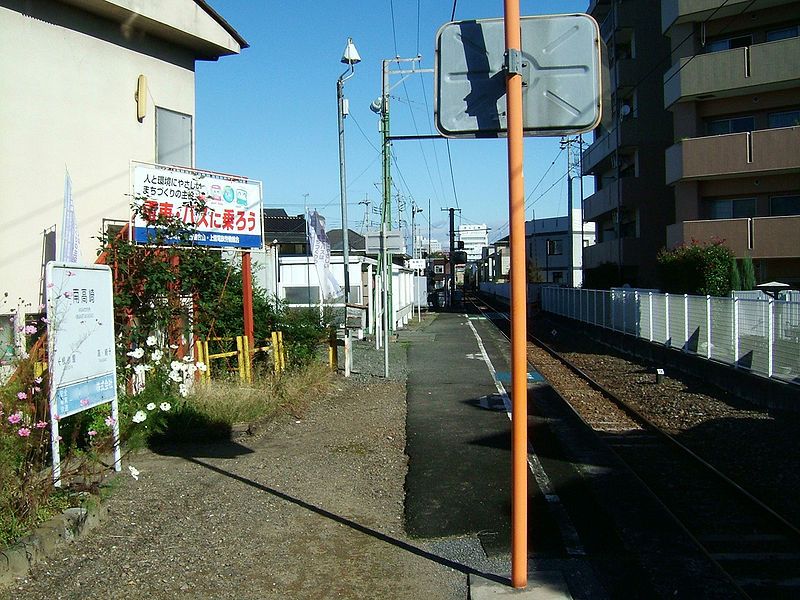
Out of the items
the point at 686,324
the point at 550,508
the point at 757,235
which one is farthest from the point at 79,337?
the point at 757,235

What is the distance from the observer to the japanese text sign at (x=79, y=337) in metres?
6.11

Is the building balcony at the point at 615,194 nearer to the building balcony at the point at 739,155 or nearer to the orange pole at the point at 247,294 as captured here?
the building balcony at the point at 739,155

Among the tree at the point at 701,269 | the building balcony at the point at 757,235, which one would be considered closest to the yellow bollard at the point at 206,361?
the tree at the point at 701,269

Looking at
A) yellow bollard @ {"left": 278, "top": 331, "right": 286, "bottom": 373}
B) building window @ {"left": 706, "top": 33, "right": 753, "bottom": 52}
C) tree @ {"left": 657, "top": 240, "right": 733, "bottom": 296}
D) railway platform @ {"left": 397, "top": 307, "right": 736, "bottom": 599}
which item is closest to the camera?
railway platform @ {"left": 397, "top": 307, "right": 736, "bottom": 599}

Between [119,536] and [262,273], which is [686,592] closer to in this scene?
[119,536]

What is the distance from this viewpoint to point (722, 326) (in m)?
15.0

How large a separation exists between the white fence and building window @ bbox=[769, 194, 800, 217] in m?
6.26

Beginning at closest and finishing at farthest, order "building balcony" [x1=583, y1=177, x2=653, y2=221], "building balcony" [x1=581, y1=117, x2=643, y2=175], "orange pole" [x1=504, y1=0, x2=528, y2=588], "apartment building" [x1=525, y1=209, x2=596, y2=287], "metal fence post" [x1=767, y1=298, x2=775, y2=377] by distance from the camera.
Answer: "orange pole" [x1=504, y1=0, x2=528, y2=588]
"metal fence post" [x1=767, y1=298, x2=775, y2=377]
"building balcony" [x1=583, y1=177, x2=653, y2=221]
"building balcony" [x1=581, y1=117, x2=643, y2=175]
"apartment building" [x1=525, y1=209, x2=596, y2=287]

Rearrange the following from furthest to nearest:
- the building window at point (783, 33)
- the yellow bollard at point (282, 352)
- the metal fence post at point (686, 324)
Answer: the building window at point (783, 33), the metal fence post at point (686, 324), the yellow bollard at point (282, 352)

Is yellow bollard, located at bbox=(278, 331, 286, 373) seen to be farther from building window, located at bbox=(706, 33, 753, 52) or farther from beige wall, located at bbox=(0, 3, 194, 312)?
A: building window, located at bbox=(706, 33, 753, 52)

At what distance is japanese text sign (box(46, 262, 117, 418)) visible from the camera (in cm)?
611

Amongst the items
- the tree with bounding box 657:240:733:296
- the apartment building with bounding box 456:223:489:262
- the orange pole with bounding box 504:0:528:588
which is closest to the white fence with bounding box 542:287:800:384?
the tree with bounding box 657:240:733:296

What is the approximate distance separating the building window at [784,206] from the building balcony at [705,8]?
6100 millimetres

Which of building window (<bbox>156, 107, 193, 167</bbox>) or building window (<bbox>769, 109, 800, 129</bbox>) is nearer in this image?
building window (<bbox>156, 107, 193, 167</bbox>)
